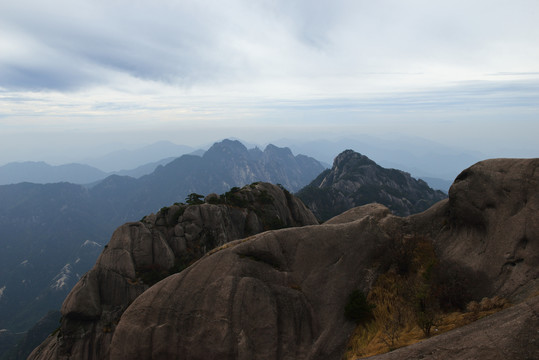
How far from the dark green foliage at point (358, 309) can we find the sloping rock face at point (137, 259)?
3351 cm

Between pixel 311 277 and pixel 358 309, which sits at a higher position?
pixel 311 277

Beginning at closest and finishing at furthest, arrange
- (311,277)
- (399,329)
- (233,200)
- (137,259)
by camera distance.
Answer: (399,329) → (311,277) → (137,259) → (233,200)

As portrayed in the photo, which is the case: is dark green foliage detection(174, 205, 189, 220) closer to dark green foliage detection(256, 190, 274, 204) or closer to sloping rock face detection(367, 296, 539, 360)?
dark green foliage detection(256, 190, 274, 204)

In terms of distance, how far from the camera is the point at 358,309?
19.3 meters

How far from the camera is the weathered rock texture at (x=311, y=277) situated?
18.2 metres

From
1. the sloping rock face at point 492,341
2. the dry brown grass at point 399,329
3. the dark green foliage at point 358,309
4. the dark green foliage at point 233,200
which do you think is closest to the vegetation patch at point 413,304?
the dry brown grass at point 399,329

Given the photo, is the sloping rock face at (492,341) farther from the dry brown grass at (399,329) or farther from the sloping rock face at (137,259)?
the sloping rock face at (137,259)

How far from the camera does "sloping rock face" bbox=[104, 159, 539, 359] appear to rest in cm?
1819

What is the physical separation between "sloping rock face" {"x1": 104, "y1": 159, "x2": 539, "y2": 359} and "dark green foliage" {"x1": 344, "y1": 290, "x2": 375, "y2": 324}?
58cm

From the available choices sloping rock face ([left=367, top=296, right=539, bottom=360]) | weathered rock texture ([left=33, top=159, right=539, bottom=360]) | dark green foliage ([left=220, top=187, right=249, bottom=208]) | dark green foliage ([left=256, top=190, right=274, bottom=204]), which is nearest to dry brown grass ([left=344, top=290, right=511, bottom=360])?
weathered rock texture ([left=33, top=159, right=539, bottom=360])

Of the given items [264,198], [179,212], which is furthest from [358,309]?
[264,198]

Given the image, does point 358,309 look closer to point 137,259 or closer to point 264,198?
point 137,259

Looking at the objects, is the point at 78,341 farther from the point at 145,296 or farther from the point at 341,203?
the point at 341,203

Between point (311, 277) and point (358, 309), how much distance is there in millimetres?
4043
